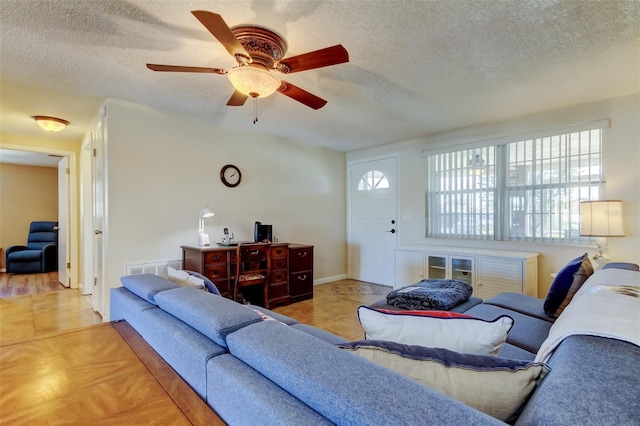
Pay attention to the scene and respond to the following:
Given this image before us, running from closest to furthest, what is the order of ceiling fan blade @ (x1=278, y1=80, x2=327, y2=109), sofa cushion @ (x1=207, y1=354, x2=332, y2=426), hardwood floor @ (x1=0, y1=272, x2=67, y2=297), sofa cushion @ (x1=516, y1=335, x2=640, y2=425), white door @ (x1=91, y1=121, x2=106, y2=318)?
sofa cushion @ (x1=516, y1=335, x2=640, y2=425) < sofa cushion @ (x1=207, y1=354, x2=332, y2=426) < ceiling fan blade @ (x1=278, y1=80, x2=327, y2=109) < white door @ (x1=91, y1=121, x2=106, y2=318) < hardwood floor @ (x1=0, y1=272, x2=67, y2=297)

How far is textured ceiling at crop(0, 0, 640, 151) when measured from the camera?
173 cm

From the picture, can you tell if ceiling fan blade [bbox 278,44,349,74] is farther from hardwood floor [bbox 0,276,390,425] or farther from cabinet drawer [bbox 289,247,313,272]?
cabinet drawer [bbox 289,247,313,272]

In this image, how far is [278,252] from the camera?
149 inches

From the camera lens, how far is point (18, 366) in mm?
988

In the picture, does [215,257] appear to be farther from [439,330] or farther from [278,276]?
[439,330]

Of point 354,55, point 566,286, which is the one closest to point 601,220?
point 566,286

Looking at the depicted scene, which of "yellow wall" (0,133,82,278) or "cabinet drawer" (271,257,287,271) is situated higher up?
"yellow wall" (0,133,82,278)

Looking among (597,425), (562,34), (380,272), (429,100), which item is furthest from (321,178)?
(597,425)

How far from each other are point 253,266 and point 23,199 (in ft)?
20.6

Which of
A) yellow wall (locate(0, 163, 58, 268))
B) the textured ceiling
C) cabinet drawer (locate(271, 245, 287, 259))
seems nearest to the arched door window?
the textured ceiling

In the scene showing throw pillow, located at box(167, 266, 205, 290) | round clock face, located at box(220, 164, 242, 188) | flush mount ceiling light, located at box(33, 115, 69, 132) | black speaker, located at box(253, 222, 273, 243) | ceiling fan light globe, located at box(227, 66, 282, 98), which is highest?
flush mount ceiling light, located at box(33, 115, 69, 132)

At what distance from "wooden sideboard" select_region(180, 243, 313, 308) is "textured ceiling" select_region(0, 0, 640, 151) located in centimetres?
158

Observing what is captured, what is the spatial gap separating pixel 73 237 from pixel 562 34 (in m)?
6.07

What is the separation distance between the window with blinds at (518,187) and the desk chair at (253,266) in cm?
237
